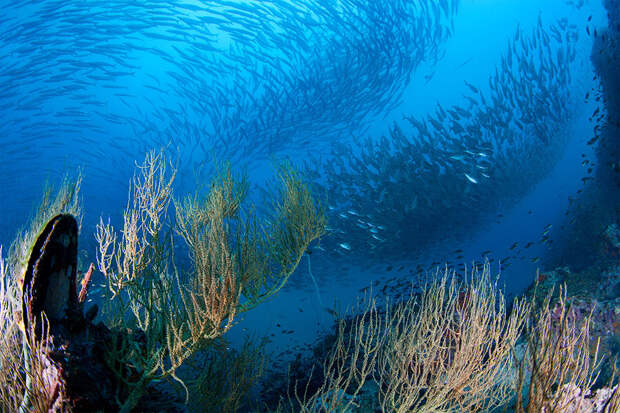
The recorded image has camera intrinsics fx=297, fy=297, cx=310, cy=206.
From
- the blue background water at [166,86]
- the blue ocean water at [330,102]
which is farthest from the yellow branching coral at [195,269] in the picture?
the blue background water at [166,86]

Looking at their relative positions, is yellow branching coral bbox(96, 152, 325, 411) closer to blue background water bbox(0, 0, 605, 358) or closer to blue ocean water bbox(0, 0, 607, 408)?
blue ocean water bbox(0, 0, 607, 408)

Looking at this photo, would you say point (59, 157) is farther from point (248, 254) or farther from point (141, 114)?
point (248, 254)

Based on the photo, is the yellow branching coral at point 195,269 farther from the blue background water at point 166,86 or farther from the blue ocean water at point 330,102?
the blue background water at point 166,86

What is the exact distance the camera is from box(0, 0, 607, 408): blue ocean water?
49.3 ft

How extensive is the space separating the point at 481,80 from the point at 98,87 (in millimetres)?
31255

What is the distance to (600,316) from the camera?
6.93 m

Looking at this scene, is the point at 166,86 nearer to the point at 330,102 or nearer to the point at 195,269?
the point at 330,102

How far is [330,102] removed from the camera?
17.5 meters

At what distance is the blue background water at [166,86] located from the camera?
16.2 meters

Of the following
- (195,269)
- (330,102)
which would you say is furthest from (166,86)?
(195,269)

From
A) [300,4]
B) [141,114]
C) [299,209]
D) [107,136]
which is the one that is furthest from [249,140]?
[299,209]

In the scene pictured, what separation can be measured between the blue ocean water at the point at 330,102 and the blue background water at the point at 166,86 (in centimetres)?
14

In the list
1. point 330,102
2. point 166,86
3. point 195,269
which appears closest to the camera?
point 195,269

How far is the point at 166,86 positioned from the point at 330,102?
1349cm
